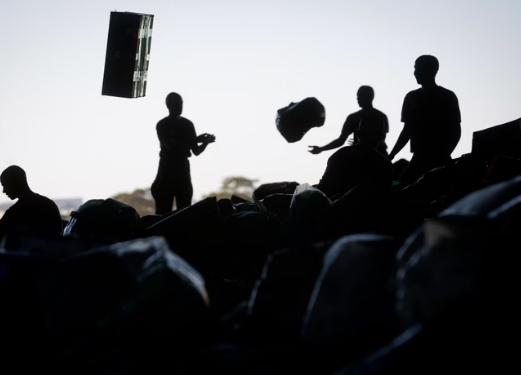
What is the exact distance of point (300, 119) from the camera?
4.61 meters

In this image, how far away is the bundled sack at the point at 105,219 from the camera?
Result: 3.90 metres

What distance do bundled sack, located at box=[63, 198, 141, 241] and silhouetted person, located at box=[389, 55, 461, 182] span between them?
2150 millimetres

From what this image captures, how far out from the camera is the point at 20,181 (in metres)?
4.76

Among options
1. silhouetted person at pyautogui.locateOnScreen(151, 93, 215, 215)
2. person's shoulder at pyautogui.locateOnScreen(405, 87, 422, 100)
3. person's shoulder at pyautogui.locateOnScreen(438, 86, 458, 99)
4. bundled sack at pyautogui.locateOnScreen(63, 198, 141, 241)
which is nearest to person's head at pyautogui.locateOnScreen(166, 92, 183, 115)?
silhouetted person at pyautogui.locateOnScreen(151, 93, 215, 215)

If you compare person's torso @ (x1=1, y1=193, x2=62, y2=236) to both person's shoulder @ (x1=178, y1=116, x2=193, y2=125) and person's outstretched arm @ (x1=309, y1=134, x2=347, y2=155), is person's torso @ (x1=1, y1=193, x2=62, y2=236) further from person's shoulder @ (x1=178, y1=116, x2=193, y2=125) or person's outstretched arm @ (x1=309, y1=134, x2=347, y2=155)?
person's outstretched arm @ (x1=309, y1=134, x2=347, y2=155)

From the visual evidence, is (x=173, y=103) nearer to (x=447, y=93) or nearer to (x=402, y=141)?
(x=402, y=141)

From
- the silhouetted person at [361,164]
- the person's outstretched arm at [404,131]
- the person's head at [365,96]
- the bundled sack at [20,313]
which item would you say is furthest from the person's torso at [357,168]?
the bundled sack at [20,313]

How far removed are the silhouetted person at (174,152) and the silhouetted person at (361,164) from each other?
216 cm

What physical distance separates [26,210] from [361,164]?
231 centimetres

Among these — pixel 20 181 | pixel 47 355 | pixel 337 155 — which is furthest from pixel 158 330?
pixel 20 181

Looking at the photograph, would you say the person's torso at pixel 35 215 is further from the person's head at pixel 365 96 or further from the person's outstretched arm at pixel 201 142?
the person's head at pixel 365 96

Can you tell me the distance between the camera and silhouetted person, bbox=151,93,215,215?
6137mm

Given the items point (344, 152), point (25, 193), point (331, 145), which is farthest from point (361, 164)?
point (25, 193)

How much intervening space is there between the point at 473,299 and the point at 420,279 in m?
0.13
